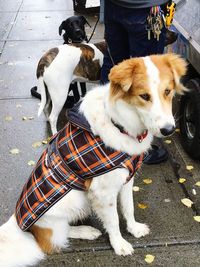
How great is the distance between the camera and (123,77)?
7.89ft

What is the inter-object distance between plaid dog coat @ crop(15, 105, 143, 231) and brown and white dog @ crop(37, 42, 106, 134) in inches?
60.9

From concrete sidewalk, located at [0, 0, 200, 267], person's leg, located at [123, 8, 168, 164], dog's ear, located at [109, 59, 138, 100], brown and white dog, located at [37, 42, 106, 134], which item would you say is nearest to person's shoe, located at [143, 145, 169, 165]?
concrete sidewalk, located at [0, 0, 200, 267]

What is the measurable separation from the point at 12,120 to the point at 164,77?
315cm

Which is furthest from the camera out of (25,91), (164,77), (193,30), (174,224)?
(25,91)

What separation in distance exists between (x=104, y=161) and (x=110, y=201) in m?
0.36

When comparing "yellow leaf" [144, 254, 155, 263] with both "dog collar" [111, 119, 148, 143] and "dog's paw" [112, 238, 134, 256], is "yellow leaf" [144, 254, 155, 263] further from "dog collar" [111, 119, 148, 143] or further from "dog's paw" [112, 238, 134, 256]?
"dog collar" [111, 119, 148, 143]

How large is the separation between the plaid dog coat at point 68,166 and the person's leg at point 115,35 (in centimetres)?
124

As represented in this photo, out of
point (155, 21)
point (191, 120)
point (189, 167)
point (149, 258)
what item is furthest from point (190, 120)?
point (149, 258)

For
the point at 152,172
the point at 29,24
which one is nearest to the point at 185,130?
the point at 152,172

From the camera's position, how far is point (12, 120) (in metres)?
5.17

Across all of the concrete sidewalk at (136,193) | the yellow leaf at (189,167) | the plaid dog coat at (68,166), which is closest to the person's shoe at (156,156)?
the concrete sidewalk at (136,193)

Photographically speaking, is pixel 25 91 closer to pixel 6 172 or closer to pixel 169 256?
pixel 6 172

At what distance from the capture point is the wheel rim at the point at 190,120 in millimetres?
4195

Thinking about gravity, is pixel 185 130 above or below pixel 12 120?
above
